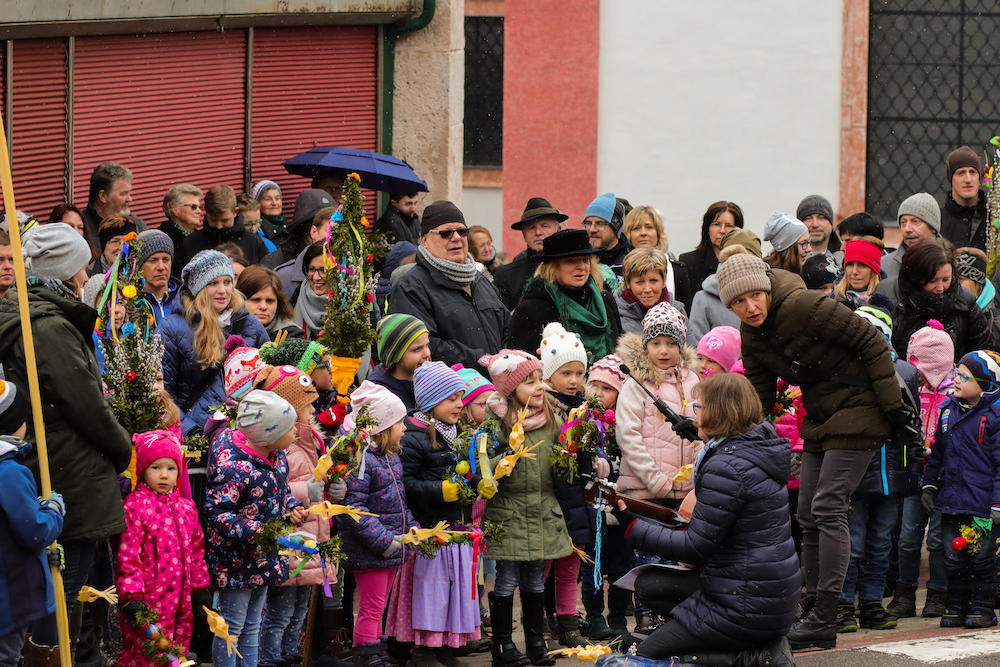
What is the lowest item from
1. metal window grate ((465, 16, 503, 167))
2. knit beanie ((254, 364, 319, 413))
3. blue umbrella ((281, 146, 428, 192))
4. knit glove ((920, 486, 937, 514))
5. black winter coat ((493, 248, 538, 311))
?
knit glove ((920, 486, 937, 514))

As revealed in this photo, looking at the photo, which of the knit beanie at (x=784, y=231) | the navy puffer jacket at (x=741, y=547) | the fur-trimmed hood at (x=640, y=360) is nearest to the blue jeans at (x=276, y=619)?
the navy puffer jacket at (x=741, y=547)

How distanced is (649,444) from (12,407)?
3413 millimetres

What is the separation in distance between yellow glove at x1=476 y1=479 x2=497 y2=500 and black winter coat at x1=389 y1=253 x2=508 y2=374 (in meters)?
1.21

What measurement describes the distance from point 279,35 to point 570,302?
16.4ft

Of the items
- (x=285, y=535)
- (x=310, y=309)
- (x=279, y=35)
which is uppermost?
(x=279, y=35)

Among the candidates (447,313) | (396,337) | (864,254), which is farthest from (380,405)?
(864,254)

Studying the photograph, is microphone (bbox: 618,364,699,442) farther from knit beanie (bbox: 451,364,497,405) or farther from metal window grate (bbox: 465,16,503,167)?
metal window grate (bbox: 465,16,503,167)

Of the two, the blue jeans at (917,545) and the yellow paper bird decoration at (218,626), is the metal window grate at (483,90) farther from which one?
the yellow paper bird decoration at (218,626)

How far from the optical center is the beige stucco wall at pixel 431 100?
41.0ft

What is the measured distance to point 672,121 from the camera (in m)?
15.6

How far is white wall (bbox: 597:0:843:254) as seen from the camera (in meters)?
15.5

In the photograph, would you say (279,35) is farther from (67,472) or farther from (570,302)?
(67,472)

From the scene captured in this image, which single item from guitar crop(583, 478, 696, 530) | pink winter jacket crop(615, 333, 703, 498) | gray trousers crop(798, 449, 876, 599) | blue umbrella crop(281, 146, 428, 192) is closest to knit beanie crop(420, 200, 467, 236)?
pink winter jacket crop(615, 333, 703, 498)

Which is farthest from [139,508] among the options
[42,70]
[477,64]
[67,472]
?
[477,64]
